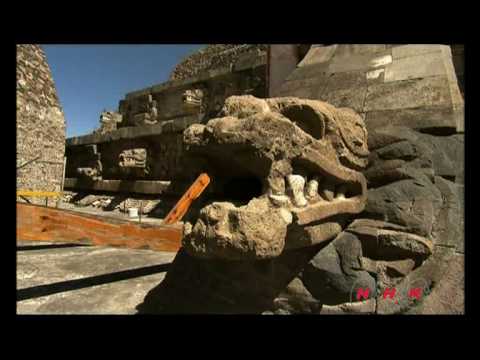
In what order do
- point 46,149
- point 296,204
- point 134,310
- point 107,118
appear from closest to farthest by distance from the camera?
point 296,204 < point 134,310 < point 46,149 < point 107,118

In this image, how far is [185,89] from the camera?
917cm

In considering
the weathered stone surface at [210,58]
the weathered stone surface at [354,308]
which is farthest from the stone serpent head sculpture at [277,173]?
the weathered stone surface at [210,58]

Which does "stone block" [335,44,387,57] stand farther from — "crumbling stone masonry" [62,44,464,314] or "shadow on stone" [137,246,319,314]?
"shadow on stone" [137,246,319,314]

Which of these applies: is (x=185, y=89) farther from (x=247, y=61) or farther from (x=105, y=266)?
(x=105, y=266)

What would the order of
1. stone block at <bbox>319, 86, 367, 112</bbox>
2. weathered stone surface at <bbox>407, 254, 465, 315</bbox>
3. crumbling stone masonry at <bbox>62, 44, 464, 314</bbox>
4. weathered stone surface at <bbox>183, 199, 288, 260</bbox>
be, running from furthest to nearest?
stone block at <bbox>319, 86, 367, 112</bbox>, weathered stone surface at <bbox>407, 254, 465, 315</bbox>, crumbling stone masonry at <bbox>62, 44, 464, 314</bbox>, weathered stone surface at <bbox>183, 199, 288, 260</bbox>

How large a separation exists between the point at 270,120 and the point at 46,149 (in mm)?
9275

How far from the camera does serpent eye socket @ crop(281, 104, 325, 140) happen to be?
1715mm

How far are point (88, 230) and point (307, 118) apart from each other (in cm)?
175

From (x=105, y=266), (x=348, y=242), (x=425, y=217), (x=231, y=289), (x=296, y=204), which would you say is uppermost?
(x=296, y=204)

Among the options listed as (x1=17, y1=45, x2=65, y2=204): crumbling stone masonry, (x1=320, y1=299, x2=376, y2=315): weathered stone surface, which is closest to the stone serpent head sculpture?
(x1=320, y1=299, x2=376, y2=315): weathered stone surface

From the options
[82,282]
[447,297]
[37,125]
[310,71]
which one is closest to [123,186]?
[37,125]

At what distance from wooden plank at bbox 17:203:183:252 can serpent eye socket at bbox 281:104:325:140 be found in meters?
1.20

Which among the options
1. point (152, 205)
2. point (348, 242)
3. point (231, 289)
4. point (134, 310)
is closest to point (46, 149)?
point (152, 205)

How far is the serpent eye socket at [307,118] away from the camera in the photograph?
1715 mm
